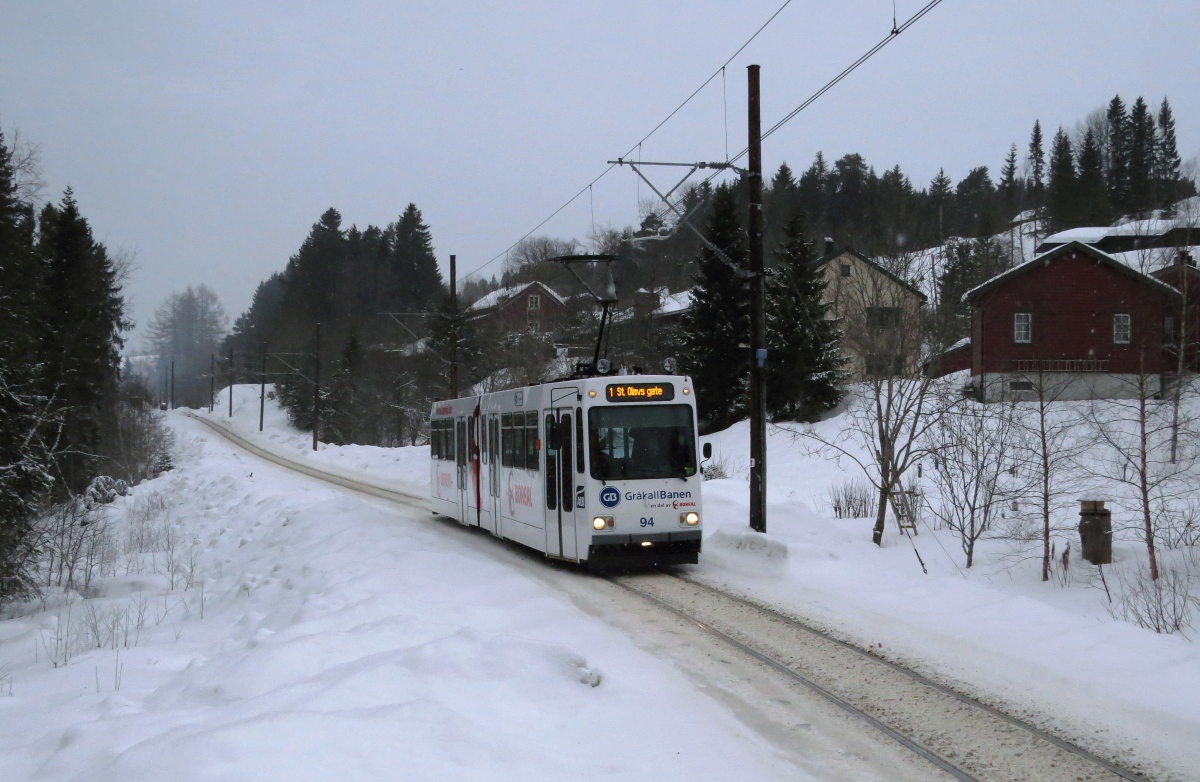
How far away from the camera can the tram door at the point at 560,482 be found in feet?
47.0

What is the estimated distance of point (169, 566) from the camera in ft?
64.6

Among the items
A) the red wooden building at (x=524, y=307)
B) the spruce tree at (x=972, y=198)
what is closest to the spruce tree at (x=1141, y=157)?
the spruce tree at (x=972, y=198)

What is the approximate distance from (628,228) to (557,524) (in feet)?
205

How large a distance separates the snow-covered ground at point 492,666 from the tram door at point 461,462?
2.46 m

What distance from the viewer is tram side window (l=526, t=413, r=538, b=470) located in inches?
610

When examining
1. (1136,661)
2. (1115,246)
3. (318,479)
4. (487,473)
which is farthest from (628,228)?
(1136,661)

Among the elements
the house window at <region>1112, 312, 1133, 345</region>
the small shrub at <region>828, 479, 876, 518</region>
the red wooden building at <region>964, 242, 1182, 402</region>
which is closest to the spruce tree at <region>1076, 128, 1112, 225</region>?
the red wooden building at <region>964, 242, 1182, 402</region>

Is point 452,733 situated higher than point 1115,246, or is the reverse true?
point 1115,246

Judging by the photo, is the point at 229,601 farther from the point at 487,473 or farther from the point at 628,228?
the point at 628,228

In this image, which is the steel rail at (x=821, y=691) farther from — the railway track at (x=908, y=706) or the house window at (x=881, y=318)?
the house window at (x=881, y=318)

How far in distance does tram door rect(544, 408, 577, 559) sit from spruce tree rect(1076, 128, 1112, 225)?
8813cm

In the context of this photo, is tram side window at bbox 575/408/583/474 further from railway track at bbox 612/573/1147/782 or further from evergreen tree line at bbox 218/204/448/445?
evergreen tree line at bbox 218/204/448/445

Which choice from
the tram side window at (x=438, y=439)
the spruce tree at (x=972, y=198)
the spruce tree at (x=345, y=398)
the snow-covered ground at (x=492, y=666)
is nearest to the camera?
the snow-covered ground at (x=492, y=666)

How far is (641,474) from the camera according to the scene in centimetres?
1415
